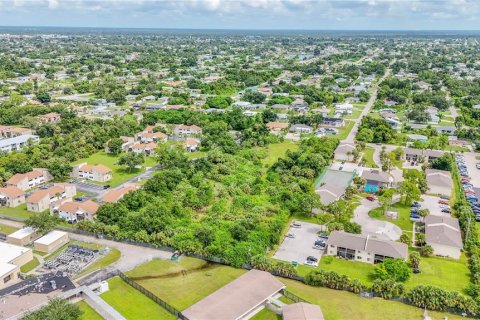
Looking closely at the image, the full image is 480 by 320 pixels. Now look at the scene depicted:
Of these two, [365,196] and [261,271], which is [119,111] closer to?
[365,196]

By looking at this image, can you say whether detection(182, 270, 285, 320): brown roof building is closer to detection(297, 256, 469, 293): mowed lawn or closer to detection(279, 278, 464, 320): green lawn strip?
detection(279, 278, 464, 320): green lawn strip

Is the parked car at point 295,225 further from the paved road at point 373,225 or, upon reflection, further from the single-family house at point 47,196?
the single-family house at point 47,196

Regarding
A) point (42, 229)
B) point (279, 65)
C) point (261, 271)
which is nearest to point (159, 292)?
point (261, 271)

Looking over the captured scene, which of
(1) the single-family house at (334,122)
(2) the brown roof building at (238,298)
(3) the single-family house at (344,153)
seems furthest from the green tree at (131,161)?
(1) the single-family house at (334,122)

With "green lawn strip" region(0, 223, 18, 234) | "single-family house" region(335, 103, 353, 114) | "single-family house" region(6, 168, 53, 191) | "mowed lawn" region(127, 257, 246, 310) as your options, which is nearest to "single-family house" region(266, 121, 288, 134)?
"single-family house" region(335, 103, 353, 114)

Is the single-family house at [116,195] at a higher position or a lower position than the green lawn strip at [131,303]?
higher

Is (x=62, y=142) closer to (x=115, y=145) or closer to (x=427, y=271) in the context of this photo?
(x=115, y=145)

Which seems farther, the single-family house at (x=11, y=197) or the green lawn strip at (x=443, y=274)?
the single-family house at (x=11, y=197)
